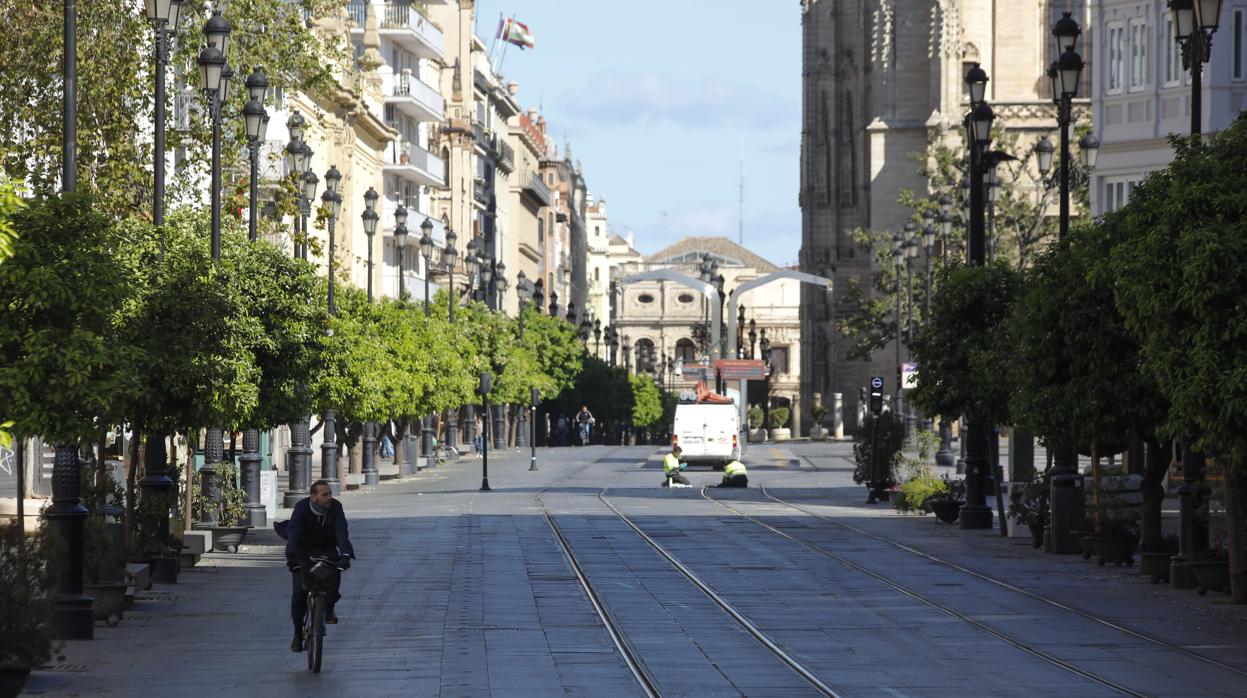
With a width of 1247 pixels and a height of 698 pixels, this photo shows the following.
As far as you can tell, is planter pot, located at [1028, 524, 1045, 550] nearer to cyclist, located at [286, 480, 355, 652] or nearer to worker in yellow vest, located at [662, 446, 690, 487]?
cyclist, located at [286, 480, 355, 652]

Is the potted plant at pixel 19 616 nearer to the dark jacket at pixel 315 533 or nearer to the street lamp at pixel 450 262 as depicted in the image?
the dark jacket at pixel 315 533

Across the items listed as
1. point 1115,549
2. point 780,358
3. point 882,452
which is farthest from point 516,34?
point 1115,549

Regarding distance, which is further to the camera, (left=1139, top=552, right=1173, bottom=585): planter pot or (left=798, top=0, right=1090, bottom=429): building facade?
(left=798, top=0, right=1090, bottom=429): building facade

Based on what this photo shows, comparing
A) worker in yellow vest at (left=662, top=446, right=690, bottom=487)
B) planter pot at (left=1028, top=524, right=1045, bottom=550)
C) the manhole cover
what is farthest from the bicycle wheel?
worker in yellow vest at (left=662, top=446, right=690, bottom=487)

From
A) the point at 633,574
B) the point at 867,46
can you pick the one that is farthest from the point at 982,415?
the point at 867,46

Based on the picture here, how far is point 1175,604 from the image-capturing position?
2116 cm

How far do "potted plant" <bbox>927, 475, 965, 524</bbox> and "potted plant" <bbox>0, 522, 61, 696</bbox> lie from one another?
72.0ft

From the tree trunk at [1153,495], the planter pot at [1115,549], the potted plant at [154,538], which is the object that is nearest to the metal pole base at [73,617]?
the potted plant at [154,538]

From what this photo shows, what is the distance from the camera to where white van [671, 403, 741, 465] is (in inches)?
2378

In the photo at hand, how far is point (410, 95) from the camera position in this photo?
278 feet

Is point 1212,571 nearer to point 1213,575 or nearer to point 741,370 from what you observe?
point 1213,575

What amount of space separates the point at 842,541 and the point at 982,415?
11.6 feet

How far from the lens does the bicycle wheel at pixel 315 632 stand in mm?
15328

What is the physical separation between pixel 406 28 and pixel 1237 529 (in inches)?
2589
